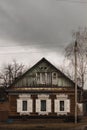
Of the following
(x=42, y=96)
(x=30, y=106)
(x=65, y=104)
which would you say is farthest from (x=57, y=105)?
(x=30, y=106)

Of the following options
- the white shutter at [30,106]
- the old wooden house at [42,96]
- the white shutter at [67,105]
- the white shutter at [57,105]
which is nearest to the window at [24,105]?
the old wooden house at [42,96]

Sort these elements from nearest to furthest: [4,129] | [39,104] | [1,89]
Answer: [4,129]
[39,104]
[1,89]

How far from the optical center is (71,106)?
42969mm

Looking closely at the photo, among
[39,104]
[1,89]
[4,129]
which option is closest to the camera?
[4,129]

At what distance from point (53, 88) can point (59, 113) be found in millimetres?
3069

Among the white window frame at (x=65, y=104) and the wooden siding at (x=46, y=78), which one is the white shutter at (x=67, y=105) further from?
the wooden siding at (x=46, y=78)

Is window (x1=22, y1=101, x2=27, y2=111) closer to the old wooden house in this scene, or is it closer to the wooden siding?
the old wooden house

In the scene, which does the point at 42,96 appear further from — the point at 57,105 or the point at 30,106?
the point at 57,105

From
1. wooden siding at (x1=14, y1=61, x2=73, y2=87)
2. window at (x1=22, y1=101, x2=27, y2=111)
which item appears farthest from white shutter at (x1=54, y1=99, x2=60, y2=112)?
window at (x1=22, y1=101, x2=27, y2=111)

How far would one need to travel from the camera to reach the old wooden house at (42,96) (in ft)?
140

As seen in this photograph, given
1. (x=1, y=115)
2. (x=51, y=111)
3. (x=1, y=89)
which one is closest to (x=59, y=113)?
(x=51, y=111)

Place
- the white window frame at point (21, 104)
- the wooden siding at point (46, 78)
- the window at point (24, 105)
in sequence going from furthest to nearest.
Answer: the wooden siding at point (46, 78), the window at point (24, 105), the white window frame at point (21, 104)

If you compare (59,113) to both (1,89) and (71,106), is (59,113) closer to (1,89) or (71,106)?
(71,106)

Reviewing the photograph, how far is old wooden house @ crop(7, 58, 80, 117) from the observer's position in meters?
42.6
